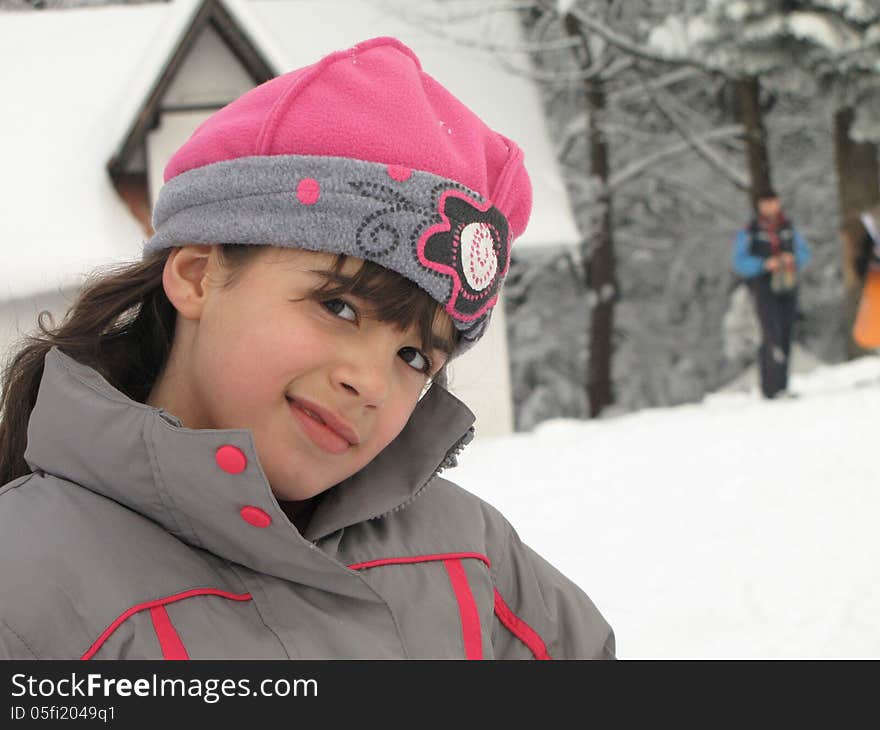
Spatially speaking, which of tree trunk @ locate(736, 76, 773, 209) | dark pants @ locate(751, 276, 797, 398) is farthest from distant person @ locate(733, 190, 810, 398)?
tree trunk @ locate(736, 76, 773, 209)

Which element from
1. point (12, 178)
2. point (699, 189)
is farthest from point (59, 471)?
point (699, 189)

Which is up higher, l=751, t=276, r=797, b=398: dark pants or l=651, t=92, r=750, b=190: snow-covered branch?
l=651, t=92, r=750, b=190: snow-covered branch

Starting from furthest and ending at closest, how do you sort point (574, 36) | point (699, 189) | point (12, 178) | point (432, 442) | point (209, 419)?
1. point (699, 189)
2. point (574, 36)
3. point (12, 178)
4. point (432, 442)
5. point (209, 419)

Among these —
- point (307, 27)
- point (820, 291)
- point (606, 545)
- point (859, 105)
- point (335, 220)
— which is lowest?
point (820, 291)

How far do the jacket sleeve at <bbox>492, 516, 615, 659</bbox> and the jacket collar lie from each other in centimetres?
44

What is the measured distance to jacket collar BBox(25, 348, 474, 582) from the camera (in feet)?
4.48

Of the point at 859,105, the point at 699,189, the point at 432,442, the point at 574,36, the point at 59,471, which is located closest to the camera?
the point at 59,471

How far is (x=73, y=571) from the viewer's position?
4.22 feet

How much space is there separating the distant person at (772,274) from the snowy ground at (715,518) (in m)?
0.45

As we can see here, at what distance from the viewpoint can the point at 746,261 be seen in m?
8.77

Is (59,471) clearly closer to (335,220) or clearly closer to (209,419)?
(209,419)

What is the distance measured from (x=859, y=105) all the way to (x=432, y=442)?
10356 millimetres

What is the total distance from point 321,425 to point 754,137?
12173 mm

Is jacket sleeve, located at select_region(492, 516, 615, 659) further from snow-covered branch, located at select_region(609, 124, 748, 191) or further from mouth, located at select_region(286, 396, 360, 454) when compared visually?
snow-covered branch, located at select_region(609, 124, 748, 191)
